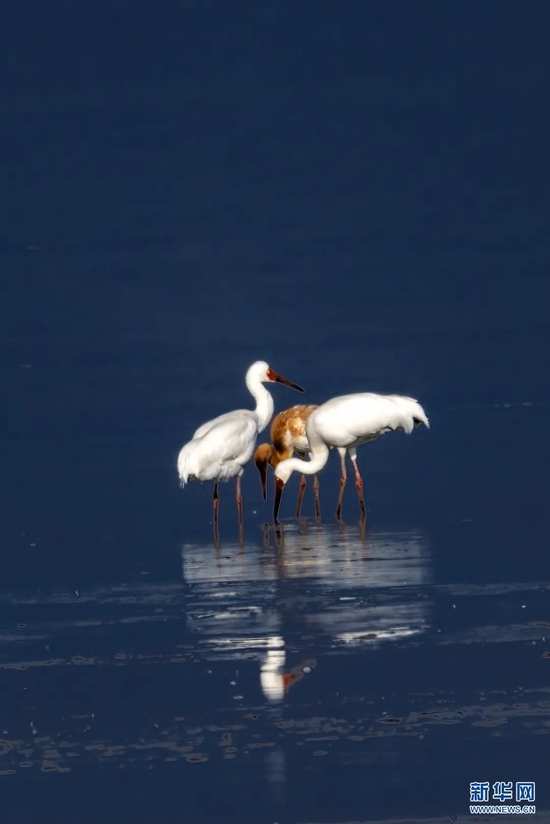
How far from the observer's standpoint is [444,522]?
1240 centimetres

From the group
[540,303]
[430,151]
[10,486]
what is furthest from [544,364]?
[430,151]

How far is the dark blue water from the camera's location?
723 cm

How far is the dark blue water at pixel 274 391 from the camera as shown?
23.7ft

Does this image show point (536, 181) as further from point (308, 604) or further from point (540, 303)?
point (308, 604)

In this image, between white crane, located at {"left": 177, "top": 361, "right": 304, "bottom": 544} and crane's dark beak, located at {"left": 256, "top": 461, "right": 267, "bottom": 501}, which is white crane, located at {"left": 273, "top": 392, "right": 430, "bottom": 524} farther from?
crane's dark beak, located at {"left": 256, "top": 461, "right": 267, "bottom": 501}

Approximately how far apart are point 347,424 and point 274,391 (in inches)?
260

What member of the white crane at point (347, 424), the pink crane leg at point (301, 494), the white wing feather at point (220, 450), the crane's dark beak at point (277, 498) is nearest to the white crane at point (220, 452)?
the white wing feather at point (220, 450)

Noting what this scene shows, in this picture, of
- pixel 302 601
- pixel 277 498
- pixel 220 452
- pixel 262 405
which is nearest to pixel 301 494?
pixel 277 498

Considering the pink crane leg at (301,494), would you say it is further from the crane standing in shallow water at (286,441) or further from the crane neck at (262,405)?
the crane neck at (262,405)

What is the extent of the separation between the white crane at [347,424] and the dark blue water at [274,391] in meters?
0.45

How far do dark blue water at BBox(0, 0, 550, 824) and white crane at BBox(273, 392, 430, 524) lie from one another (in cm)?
45

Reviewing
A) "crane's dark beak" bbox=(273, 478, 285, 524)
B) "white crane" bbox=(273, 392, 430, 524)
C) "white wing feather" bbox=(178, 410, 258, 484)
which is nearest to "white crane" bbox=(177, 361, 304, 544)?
"white wing feather" bbox=(178, 410, 258, 484)

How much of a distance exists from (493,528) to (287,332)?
11089mm

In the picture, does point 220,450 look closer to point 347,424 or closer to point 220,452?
point 220,452
